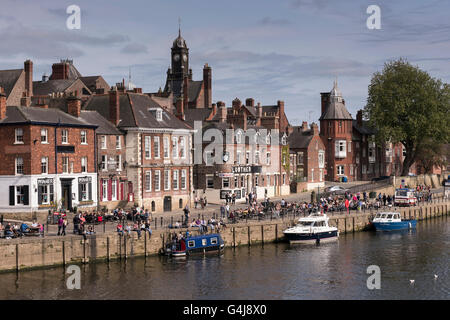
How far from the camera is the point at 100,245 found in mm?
54438

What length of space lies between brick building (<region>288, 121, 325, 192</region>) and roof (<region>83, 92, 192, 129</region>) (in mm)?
29341

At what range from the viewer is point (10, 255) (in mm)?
49281

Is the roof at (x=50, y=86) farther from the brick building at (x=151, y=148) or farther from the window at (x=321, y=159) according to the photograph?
the window at (x=321, y=159)

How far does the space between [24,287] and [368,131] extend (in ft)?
289

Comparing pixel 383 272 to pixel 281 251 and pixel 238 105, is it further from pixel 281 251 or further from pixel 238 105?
pixel 238 105

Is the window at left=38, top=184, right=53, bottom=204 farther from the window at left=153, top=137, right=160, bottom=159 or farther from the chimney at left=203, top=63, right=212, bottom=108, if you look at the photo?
the chimney at left=203, top=63, right=212, bottom=108

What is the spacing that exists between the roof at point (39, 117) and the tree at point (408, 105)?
5642 centimetres

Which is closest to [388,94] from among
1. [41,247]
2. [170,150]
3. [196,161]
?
[196,161]

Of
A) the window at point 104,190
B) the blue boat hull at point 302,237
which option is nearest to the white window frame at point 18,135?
the window at point 104,190

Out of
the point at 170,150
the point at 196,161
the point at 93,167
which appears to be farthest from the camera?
the point at 196,161

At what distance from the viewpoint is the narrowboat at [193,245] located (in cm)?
5744

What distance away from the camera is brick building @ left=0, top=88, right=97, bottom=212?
200 ft

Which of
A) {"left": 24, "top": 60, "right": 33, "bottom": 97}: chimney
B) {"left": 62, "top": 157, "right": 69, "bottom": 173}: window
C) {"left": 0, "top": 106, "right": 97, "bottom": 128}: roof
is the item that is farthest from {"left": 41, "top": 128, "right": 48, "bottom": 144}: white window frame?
{"left": 24, "top": 60, "right": 33, "bottom": 97}: chimney

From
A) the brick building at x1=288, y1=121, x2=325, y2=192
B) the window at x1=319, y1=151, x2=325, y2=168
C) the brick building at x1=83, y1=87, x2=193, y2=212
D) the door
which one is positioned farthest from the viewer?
the window at x1=319, y1=151, x2=325, y2=168
